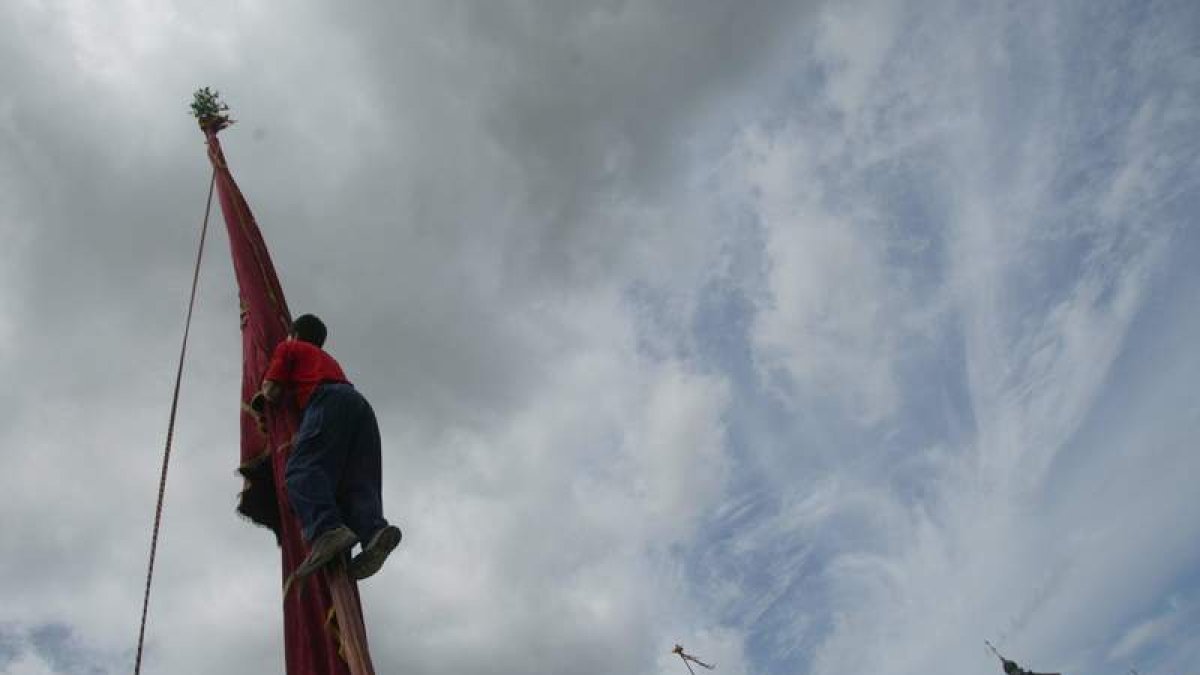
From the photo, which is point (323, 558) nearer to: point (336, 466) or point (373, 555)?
point (373, 555)

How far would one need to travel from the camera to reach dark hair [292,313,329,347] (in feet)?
21.3

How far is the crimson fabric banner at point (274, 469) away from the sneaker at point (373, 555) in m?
0.15

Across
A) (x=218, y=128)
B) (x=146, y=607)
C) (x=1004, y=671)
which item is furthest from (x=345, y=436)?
(x=1004, y=671)

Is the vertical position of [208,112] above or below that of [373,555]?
above

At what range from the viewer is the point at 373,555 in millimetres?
5250

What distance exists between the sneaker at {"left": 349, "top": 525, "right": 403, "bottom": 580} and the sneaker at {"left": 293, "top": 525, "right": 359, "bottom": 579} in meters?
0.33

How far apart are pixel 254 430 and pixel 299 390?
0.47 m

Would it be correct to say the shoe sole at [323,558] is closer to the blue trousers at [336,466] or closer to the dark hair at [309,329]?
the blue trousers at [336,466]

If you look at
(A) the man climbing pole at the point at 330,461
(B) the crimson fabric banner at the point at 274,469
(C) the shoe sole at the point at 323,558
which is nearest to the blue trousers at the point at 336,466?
(A) the man climbing pole at the point at 330,461

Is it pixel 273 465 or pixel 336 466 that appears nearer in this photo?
pixel 336 466

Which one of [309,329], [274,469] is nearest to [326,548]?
[274,469]

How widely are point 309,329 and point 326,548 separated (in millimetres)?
2302

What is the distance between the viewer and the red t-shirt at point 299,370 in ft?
18.9

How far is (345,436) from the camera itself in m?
5.64
